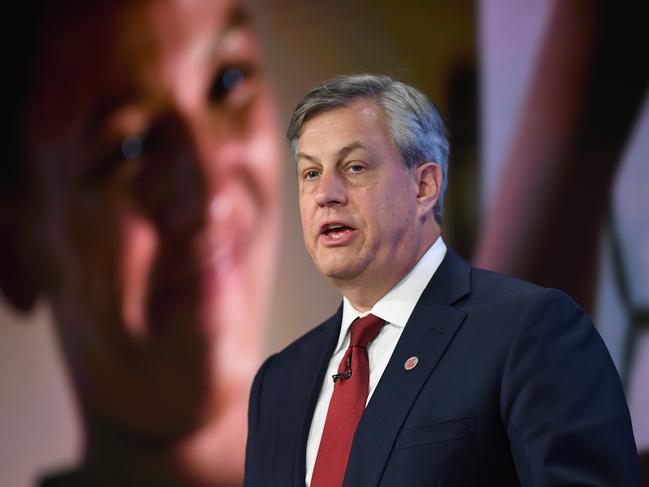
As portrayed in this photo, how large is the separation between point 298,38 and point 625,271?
1.51 m

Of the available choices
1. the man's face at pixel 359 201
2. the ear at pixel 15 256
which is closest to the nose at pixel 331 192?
the man's face at pixel 359 201

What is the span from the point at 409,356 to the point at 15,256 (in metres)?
2.34

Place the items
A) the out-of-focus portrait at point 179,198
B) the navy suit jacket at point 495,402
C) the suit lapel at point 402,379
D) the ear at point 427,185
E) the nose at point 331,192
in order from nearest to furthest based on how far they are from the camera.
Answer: the navy suit jacket at point 495,402
the suit lapel at point 402,379
the nose at point 331,192
the ear at point 427,185
the out-of-focus portrait at point 179,198

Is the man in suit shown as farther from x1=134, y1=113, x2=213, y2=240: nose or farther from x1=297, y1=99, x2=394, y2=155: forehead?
x1=134, y1=113, x2=213, y2=240: nose

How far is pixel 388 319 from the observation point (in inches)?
76.5

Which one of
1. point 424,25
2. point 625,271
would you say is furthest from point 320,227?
point 424,25

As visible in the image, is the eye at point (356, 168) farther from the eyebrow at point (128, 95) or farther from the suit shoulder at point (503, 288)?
the eyebrow at point (128, 95)

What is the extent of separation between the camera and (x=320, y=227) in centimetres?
192

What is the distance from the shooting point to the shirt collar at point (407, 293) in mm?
1941

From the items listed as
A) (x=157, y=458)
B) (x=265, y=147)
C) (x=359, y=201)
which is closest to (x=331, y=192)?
(x=359, y=201)

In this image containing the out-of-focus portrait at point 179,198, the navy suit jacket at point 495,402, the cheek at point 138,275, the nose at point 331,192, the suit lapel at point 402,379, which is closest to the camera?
the navy suit jacket at point 495,402

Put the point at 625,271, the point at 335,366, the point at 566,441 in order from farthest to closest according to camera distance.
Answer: the point at 625,271
the point at 335,366
the point at 566,441

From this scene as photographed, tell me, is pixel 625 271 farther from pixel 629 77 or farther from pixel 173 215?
pixel 173 215

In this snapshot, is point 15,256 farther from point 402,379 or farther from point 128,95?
point 402,379
